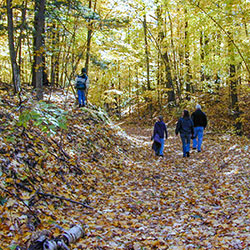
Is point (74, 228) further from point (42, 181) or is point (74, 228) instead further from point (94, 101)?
point (94, 101)

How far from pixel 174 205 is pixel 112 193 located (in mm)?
1650

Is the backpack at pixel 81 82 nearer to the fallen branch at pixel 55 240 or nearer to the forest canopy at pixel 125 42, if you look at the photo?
the forest canopy at pixel 125 42

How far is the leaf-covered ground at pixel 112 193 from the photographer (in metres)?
4.28

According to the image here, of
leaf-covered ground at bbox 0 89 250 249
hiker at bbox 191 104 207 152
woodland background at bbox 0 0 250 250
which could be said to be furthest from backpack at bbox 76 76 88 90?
hiker at bbox 191 104 207 152

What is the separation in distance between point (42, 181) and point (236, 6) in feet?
30.2

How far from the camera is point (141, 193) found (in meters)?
6.89

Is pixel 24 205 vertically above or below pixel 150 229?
above

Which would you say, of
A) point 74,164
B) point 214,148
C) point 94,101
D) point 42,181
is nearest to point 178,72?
point 94,101

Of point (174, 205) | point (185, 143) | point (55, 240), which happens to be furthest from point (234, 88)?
point (55, 240)

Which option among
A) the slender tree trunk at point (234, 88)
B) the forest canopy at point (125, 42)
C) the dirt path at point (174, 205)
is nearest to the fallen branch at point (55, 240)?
the dirt path at point (174, 205)

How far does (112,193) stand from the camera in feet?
22.1

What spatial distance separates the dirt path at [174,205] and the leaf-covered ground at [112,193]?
2cm

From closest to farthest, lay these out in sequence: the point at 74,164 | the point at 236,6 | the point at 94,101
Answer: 1. the point at 74,164
2. the point at 236,6
3. the point at 94,101

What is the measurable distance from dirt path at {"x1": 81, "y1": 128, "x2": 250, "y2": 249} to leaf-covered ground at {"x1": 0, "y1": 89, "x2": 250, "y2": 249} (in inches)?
0.7
